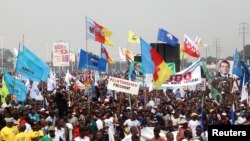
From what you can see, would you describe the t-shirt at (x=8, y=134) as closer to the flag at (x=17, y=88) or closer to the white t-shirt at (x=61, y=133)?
the white t-shirt at (x=61, y=133)

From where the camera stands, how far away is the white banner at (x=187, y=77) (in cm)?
1656

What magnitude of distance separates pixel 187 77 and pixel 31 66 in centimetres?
494

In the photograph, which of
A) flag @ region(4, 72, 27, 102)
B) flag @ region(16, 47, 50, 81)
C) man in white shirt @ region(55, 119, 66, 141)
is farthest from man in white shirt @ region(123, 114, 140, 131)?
flag @ region(4, 72, 27, 102)

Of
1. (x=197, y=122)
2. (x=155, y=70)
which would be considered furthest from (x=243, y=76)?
(x=197, y=122)

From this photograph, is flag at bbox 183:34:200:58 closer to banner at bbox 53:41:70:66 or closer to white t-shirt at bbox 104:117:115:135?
banner at bbox 53:41:70:66

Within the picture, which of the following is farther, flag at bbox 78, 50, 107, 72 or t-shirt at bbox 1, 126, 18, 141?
flag at bbox 78, 50, 107, 72

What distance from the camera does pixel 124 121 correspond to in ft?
44.4

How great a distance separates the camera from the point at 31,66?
55.0ft

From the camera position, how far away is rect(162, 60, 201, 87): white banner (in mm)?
A: 16562

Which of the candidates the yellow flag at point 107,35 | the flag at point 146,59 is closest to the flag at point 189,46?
the yellow flag at point 107,35

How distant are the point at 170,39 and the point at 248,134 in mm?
18683

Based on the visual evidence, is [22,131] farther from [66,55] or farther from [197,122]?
[66,55]

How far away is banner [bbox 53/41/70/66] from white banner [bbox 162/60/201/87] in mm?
15021

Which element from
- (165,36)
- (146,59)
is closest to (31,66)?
(146,59)
